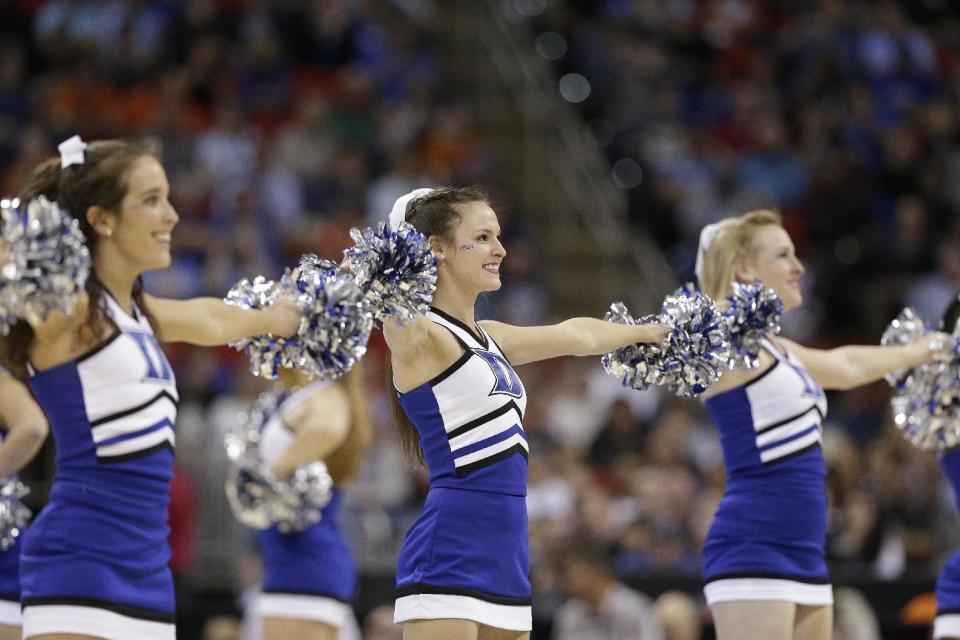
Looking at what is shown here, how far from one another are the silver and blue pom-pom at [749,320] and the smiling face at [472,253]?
3.08 ft

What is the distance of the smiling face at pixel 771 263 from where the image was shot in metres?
5.29

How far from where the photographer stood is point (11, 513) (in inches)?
182

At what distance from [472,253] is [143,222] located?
0.95 metres

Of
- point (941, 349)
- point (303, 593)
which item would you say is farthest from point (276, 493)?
point (941, 349)

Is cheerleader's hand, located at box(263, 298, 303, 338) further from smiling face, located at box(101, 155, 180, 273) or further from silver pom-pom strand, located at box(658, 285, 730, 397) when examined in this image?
silver pom-pom strand, located at box(658, 285, 730, 397)

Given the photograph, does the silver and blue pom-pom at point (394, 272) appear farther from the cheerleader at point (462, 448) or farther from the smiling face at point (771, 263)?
the smiling face at point (771, 263)

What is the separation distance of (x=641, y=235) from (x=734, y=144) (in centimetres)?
155

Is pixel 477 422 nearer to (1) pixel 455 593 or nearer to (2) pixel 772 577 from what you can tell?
(1) pixel 455 593

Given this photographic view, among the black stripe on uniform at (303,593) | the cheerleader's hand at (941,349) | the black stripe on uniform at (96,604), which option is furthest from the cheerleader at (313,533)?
the cheerleader's hand at (941,349)

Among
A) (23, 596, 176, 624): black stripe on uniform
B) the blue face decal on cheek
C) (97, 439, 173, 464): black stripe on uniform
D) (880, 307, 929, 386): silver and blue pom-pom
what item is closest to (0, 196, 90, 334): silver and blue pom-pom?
(97, 439, 173, 464): black stripe on uniform

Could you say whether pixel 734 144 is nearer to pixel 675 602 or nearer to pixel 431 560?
pixel 675 602

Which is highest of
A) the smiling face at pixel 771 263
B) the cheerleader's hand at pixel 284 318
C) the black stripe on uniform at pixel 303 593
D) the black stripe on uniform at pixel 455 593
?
the smiling face at pixel 771 263

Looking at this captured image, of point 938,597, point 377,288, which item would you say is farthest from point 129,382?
point 938,597

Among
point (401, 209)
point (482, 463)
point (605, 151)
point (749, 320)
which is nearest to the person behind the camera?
point (482, 463)
